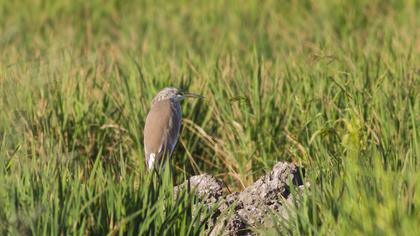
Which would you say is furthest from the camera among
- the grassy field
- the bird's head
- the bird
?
the bird's head

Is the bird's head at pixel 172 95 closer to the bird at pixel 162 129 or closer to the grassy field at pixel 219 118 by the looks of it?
the bird at pixel 162 129

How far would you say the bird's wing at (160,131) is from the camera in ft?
16.6

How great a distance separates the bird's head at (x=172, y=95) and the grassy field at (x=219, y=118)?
194 mm

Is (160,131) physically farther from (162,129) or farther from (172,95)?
(172,95)

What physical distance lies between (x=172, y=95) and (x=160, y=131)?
441 mm

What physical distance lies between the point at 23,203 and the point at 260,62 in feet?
9.23

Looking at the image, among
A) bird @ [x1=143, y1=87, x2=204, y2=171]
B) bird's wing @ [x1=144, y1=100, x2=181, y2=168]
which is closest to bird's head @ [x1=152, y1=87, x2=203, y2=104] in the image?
bird @ [x1=143, y1=87, x2=204, y2=171]

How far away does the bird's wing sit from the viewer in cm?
506

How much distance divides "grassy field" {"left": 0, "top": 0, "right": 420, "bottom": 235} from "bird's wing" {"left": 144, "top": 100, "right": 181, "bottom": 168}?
5.2 inches

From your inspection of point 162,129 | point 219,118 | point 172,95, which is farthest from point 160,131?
point 219,118

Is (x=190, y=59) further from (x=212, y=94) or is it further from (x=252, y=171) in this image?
(x=252, y=171)

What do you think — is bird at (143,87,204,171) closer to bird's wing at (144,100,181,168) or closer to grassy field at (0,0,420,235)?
bird's wing at (144,100,181,168)

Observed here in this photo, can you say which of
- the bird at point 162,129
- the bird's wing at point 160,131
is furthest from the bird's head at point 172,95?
the bird's wing at point 160,131

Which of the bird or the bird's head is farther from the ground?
the bird's head
